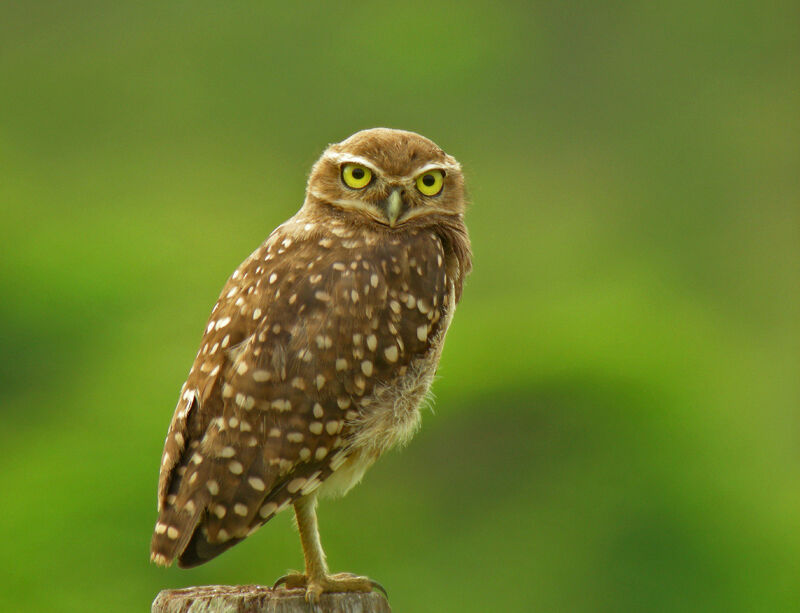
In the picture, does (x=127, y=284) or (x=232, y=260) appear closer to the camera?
(x=232, y=260)

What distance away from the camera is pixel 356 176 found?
3043 millimetres

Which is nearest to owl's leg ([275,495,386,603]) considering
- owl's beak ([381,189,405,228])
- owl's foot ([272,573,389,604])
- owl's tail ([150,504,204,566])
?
owl's foot ([272,573,389,604])

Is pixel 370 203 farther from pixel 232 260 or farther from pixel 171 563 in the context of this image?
pixel 232 260

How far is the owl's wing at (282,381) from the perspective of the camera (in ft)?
8.77

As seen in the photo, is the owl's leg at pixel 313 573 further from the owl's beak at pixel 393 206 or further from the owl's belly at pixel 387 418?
the owl's beak at pixel 393 206

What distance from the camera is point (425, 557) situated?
7848 mm

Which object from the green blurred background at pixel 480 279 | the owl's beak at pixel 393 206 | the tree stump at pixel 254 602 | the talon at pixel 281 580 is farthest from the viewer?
the green blurred background at pixel 480 279

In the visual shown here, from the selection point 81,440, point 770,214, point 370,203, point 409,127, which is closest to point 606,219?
point 770,214

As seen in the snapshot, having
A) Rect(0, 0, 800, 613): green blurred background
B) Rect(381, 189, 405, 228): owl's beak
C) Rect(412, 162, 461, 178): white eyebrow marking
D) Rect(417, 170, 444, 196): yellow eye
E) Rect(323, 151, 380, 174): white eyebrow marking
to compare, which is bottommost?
Rect(0, 0, 800, 613): green blurred background

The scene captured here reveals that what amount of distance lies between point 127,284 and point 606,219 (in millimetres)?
4204

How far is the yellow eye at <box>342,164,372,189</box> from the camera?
3.02 m

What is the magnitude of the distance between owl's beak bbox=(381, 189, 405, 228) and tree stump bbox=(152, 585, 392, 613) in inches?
36.1

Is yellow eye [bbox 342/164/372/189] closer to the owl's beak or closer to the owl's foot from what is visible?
the owl's beak

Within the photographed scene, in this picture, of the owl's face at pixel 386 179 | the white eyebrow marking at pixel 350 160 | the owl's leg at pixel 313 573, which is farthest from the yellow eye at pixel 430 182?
the owl's leg at pixel 313 573
